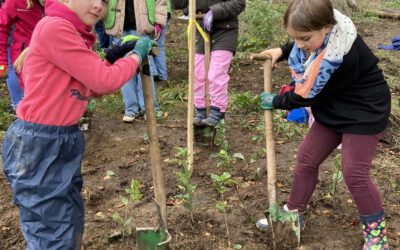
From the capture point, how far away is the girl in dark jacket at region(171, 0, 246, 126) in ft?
14.2

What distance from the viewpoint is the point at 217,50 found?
4.45m

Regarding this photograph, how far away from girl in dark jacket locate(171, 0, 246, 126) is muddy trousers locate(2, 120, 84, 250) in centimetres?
205

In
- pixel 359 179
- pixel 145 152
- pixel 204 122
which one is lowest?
pixel 145 152

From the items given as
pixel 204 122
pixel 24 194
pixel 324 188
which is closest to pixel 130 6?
pixel 204 122

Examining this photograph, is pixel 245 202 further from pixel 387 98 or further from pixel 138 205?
pixel 387 98

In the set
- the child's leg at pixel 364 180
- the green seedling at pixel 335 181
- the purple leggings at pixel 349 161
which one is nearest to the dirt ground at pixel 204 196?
the green seedling at pixel 335 181

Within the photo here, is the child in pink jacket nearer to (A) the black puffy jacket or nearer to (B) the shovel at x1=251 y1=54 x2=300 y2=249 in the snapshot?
(B) the shovel at x1=251 y1=54 x2=300 y2=249

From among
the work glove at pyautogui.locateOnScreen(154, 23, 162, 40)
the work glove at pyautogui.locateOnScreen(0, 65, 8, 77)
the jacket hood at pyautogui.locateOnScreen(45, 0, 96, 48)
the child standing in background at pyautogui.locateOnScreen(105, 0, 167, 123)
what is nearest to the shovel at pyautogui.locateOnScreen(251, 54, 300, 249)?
the jacket hood at pyautogui.locateOnScreen(45, 0, 96, 48)

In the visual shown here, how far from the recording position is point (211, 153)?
434 cm

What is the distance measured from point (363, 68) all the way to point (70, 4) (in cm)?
156

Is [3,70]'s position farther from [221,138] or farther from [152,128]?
[152,128]

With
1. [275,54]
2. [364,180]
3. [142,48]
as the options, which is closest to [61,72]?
[142,48]

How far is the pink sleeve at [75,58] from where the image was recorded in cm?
218

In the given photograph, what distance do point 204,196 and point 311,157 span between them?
1.01 meters
